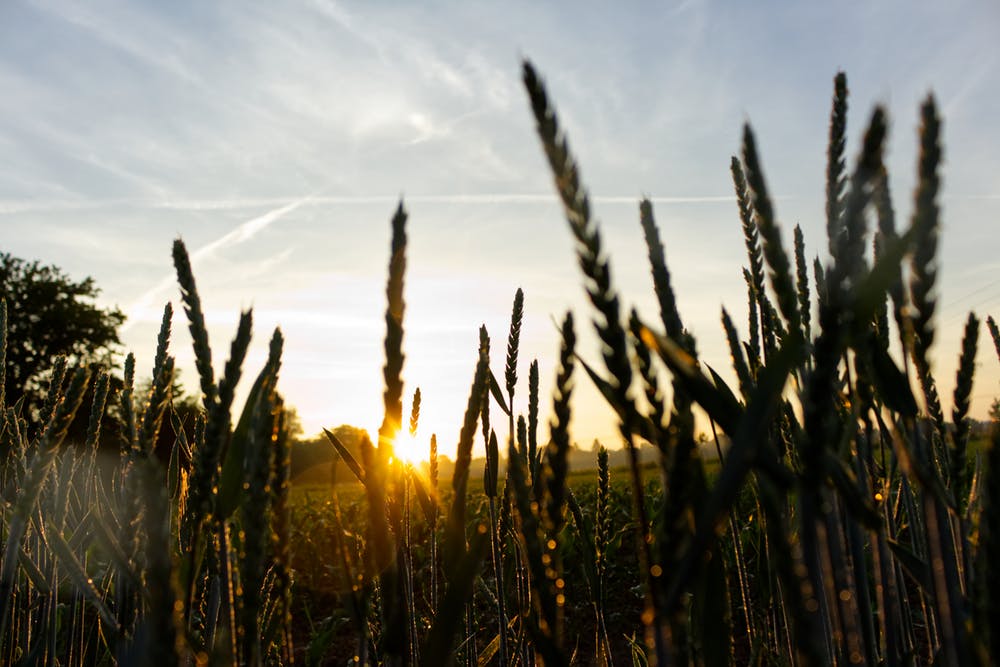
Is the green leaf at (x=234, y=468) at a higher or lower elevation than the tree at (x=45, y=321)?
lower

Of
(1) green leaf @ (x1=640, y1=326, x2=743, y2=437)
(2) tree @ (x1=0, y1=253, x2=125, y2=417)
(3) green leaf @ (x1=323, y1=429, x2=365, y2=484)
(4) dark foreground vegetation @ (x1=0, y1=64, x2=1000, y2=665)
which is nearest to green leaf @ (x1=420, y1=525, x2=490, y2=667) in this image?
(4) dark foreground vegetation @ (x1=0, y1=64, x2=1000, y2=665)

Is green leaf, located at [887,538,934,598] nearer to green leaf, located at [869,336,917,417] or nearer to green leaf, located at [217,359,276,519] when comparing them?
green leaf, located at [869,336,917,417]

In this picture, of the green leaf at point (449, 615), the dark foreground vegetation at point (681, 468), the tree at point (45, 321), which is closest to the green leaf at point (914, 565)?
the dark foreground vegetation at point (681, 468)

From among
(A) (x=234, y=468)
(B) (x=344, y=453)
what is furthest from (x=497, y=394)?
(A) (x=234, y=468)

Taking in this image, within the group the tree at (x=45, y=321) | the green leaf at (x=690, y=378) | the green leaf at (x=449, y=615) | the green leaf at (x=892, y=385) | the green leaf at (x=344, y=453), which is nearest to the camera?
the green leaf at (x=690, y=378)

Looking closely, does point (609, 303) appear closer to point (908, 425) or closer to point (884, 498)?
point (908, 425)

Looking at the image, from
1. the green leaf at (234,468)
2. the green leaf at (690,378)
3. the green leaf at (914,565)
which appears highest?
the green leaf at (690,378)

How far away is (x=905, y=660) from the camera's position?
1.31 m

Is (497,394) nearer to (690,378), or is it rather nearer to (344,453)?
(344,453)

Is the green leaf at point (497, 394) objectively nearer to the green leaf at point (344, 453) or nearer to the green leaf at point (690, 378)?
the green leaf at point (344, 453)

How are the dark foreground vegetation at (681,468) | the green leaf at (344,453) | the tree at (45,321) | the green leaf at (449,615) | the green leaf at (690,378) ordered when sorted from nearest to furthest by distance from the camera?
the dark foreground vegetation at (681,468)
the green leaf at (690,378)
the green leaf at (449,615)
the green leaf at (344,453)
the tree at (45,321)

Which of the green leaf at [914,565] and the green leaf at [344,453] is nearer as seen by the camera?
the green leaf at [914,565]

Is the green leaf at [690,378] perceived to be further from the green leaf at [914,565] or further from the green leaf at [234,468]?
the green leaf at [234,468]

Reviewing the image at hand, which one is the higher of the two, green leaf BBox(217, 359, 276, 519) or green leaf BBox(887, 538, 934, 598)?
green leaf BBox(217, 359, 276, 519)
